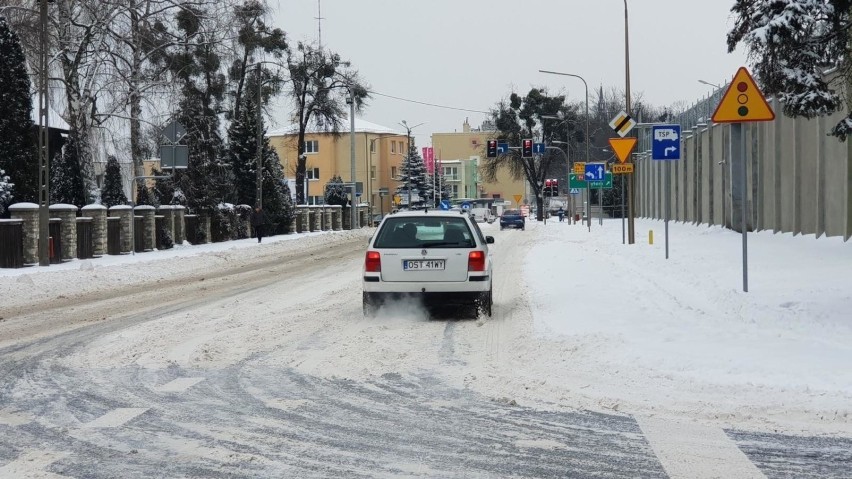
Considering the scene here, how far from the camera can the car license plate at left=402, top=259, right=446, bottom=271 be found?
1384 cm

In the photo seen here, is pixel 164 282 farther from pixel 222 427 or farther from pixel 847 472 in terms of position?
pixel 847 472

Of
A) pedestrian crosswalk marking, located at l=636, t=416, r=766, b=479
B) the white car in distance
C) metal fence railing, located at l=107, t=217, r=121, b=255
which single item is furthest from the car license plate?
metal fence railing, located at l=107, t=217, r=121, b=255

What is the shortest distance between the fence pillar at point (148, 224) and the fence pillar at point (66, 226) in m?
6.38

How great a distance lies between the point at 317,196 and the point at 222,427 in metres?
117

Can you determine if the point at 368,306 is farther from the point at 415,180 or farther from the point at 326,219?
the point at 415,180

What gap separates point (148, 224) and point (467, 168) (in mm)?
139663

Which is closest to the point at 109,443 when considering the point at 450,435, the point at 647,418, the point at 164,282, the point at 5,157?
the point at 450,435

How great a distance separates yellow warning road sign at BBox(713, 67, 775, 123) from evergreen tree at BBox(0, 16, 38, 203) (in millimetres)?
23519

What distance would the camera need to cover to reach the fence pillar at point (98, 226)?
30.8 metres

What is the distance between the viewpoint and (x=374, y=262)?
550 inches

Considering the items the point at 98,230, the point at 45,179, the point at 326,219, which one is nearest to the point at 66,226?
the point at 45,179

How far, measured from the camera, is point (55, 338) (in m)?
12.0

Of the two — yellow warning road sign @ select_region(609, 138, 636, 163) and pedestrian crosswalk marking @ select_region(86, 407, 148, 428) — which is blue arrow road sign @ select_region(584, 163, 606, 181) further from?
pedestrian crosswalk marking @ select_region(86, 407, 148, 428)

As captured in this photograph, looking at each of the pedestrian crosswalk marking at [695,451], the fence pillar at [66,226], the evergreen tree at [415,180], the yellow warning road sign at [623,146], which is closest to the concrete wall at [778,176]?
the yellow warning road sign at [623,146]
